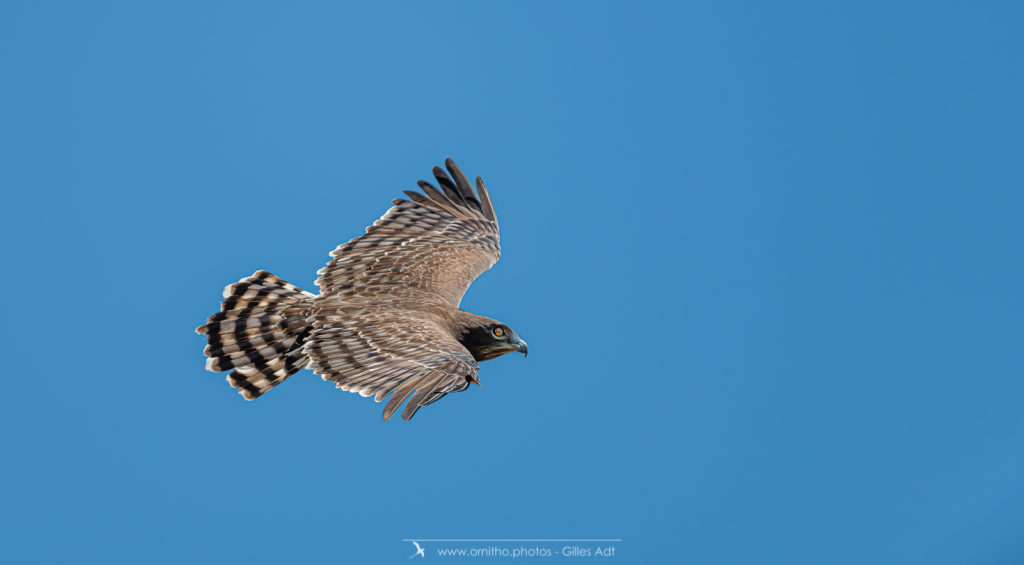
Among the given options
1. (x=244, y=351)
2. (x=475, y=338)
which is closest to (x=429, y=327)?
(x=475, y=338)

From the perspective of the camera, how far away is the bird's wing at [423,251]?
8.58 m

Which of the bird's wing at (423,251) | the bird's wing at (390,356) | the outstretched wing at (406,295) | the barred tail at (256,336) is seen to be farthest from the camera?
the bird's wing at (423,251)

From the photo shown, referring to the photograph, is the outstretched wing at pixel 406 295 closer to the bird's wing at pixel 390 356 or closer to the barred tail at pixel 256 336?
the bird's wing at pixel 390 356

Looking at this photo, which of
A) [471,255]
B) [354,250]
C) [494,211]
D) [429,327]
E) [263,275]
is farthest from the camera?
[494,211]

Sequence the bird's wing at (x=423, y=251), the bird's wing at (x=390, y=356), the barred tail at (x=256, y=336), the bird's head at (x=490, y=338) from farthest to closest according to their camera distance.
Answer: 1. the bird's wing at (x=423, y=251)
2. the bird's head at (x=490, y=338)
3. the barred tail at (x=256, y=336)
4. the bird's wing at (x=390, y=356)

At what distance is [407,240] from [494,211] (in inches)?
49.8

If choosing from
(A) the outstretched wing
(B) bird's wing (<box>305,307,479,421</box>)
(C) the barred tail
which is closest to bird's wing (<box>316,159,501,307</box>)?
(A) the outstretched wing

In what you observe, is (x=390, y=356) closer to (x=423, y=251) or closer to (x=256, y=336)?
(x=256, y=336)

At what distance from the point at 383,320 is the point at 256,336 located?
1145 millimetres

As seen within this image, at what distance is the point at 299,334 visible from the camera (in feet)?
26.3

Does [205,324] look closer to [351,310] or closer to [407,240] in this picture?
[351,310]

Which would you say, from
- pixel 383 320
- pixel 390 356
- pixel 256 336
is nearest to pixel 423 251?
pixel 383 320

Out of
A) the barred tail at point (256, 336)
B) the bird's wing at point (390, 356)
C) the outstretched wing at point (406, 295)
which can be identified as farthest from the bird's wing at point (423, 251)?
the bird's wing at point (390, 356)

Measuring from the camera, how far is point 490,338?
827 cm
